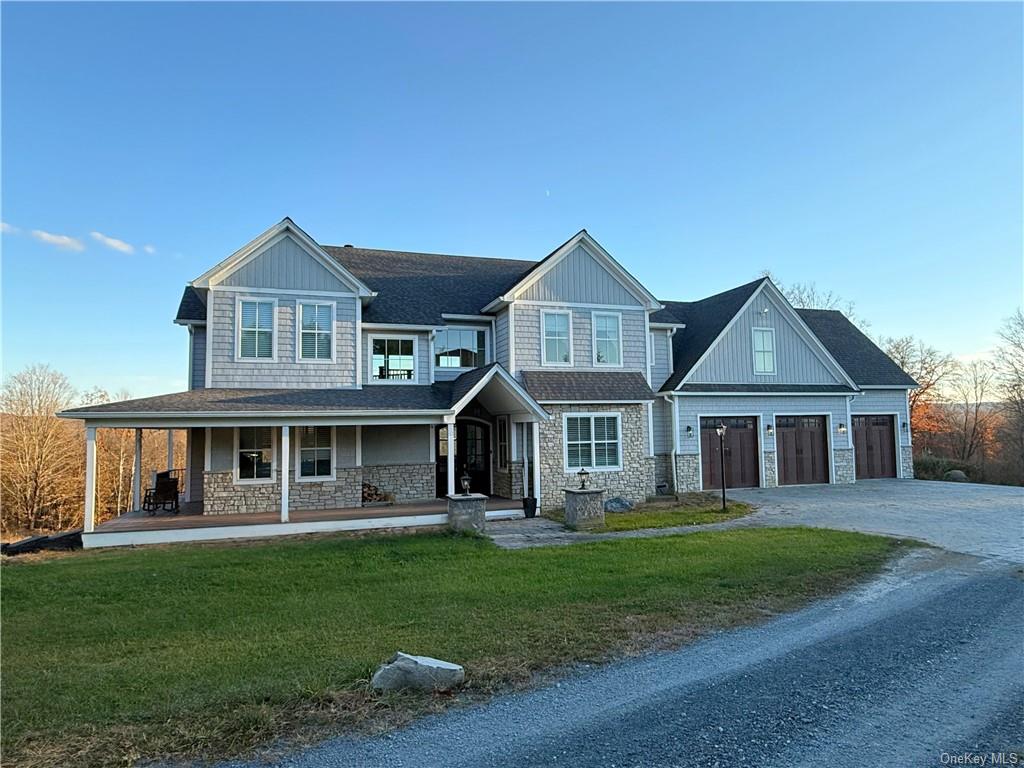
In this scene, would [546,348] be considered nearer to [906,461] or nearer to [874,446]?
[874,446]

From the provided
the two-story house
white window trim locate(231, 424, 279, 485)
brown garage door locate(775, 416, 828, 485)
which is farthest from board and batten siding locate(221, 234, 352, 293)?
brown garage door locate(775, 416, 828, 485)

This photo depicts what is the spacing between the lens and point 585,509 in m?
12.8

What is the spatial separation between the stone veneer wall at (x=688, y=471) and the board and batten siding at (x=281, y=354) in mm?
10583

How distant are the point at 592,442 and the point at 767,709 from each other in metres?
12.0

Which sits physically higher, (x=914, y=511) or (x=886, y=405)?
(x=886, y=405)

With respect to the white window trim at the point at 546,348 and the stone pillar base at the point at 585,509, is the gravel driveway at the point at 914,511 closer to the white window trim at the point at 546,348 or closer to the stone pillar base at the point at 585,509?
the stone pillar base at the point at 585,509

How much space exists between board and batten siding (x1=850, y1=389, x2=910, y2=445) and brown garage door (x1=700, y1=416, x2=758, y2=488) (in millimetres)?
5027

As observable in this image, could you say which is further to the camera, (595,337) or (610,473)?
(595,337)

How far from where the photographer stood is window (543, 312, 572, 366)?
645 inches

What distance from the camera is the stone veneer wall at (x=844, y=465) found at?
2034 cm

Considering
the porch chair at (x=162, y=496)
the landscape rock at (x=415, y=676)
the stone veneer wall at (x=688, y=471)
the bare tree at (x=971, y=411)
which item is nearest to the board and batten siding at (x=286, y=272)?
the porch chair at (x=162, y=496)

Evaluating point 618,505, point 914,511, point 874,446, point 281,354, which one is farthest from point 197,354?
point 874,446

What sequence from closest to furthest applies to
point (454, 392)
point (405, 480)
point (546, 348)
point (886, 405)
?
point (454, 392), point (405, 480), point (546, 348), point (886, 405)

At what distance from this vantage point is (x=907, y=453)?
22.0 meters
